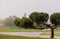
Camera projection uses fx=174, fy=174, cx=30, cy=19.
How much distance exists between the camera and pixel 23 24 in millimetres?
25125

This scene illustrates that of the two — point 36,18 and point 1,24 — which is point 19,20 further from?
point 36,18

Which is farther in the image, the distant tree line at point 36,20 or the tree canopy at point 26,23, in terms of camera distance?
the tree canopy at point 26,23

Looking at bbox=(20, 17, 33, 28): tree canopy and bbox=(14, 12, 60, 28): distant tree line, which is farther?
bbox=(20, 17, 33, 28): tree canopy

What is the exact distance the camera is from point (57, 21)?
66.5ft

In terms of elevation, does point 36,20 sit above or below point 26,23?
above

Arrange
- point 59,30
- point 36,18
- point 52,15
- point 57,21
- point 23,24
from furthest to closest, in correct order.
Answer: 1. point 23,24
2. point 59,30
3. point 52,15
4. point 57,21
5. point 36,18

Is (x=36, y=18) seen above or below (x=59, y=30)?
above

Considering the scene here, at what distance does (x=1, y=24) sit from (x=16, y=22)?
2685mm

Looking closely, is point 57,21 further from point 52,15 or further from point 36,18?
point 36,18

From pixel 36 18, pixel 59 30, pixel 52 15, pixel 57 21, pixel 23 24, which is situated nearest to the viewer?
pixel 36 18

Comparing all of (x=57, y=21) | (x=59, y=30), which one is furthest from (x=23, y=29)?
(x=57, y=21)

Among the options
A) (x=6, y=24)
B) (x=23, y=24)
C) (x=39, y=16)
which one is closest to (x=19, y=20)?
(x=23, y=24)

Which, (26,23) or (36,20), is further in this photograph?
(26,23)

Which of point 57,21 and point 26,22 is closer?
point 57,21
